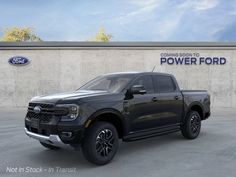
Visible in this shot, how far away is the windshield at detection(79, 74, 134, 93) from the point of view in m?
7.52

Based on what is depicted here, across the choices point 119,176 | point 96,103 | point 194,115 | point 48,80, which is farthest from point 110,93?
point 48,80

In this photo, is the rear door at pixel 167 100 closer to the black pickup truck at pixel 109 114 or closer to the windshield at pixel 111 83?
the black pickup truck at pixel 109 114

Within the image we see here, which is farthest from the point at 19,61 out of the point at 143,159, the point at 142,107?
the point at 143,159

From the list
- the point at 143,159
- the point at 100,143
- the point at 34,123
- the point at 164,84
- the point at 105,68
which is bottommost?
the point at 143,159

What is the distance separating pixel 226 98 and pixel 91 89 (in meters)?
13.3

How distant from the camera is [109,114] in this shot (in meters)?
6.89

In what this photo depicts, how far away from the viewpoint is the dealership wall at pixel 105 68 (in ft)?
63.9

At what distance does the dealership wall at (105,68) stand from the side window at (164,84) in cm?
1065

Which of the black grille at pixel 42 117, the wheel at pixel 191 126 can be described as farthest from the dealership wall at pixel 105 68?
the black grille at pixel 42 117

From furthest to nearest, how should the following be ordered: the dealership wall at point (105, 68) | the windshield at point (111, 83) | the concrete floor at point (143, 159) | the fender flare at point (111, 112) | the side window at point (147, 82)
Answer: the dealership wall at point (105, 68) < the side window at point (147, 82) < the windshield at point (111, 83) < the fender flare at point (111, 112) < the concrete floor at point (143, 159)

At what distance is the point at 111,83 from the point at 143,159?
1.85m

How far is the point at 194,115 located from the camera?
9.38 meters

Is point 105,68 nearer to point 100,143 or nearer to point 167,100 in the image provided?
point 167,100

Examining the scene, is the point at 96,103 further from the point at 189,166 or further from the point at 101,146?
the point at 189,166
